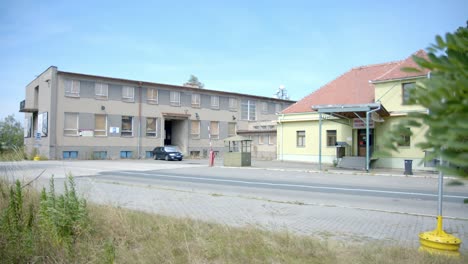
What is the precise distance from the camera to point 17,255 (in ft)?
17.0

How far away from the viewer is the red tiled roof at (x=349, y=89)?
109 ft

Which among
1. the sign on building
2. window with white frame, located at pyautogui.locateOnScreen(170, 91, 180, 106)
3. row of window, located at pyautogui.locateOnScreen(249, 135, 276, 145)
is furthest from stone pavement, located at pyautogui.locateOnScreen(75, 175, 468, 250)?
window with white frame, located at pyautogui.locateOnScreen(170, 91, 180, 106)

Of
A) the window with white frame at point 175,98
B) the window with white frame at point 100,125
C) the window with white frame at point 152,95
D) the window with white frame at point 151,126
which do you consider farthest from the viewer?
the window with white frame at point 175,98

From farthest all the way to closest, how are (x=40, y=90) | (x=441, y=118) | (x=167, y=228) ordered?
(x=40, y=90) < (x=167, y=228) < (x=441, y=118)

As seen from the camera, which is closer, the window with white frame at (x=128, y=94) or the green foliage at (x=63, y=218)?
the green foliage at (x=63, y=218)

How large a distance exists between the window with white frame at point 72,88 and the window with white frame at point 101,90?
1959 mm

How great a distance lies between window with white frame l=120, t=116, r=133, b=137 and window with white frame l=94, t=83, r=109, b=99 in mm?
3403

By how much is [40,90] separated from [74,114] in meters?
7.01

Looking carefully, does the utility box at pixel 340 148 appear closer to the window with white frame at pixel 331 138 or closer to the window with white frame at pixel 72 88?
the window with white frame at pixel 331 138

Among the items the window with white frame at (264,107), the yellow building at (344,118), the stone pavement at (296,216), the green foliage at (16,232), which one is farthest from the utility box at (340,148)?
the window with white frame at (264,107)

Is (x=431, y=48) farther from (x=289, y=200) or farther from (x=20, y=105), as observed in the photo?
(x=20, y=105)

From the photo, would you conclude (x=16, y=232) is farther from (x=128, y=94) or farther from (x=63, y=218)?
(x=128, y=94)

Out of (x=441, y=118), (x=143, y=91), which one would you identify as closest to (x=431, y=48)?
(x=441, y=118)

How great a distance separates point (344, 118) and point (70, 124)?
28.1m
